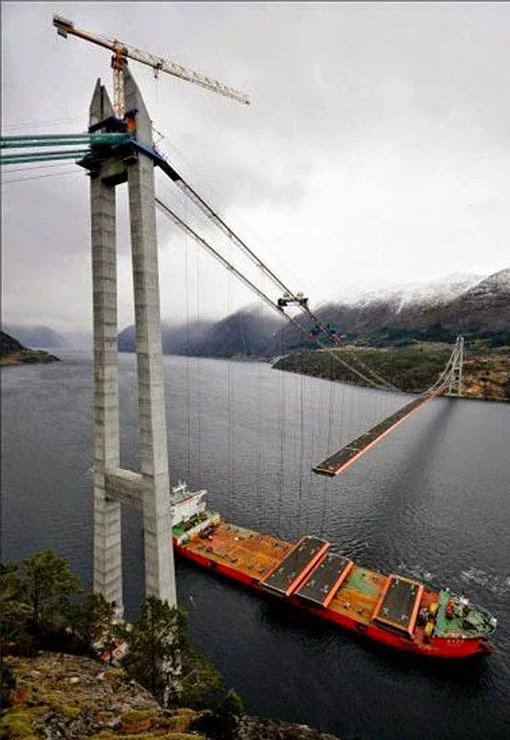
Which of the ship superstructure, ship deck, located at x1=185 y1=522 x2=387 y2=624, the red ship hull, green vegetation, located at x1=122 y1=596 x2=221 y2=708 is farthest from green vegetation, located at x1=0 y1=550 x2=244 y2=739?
Result: the ship superstructure

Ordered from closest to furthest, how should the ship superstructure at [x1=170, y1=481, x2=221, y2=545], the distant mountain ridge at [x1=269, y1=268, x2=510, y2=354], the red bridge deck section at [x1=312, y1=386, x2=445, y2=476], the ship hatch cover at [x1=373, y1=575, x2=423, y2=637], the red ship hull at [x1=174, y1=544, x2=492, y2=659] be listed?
the red ship hull at [x1=174, y1=544, x2=492, y2=659] → the ship hatch cover at [x1=373, y1=575, x2=423, y2=637] → the ship superstructure at [x1=170, y1=481, x2=221, y2=545] → the red bridge deck section at [x1=312, y1=386, x2=445, y2=476] → the distant mountain ridge at [x1=269, y1=268, x2=510, y2=354]

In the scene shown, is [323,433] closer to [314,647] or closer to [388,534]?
[388,534]

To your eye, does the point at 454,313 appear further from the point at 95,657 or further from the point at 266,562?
the point at 95,657

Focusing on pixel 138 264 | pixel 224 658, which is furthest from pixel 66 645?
pixel 138 264

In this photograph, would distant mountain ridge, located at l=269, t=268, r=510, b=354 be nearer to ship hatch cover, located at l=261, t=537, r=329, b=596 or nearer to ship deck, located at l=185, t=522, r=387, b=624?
ship deck, located at l=185, t=522, r=387, b=624

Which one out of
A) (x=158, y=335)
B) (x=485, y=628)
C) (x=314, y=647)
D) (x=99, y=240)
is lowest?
(x=314, y=647)
